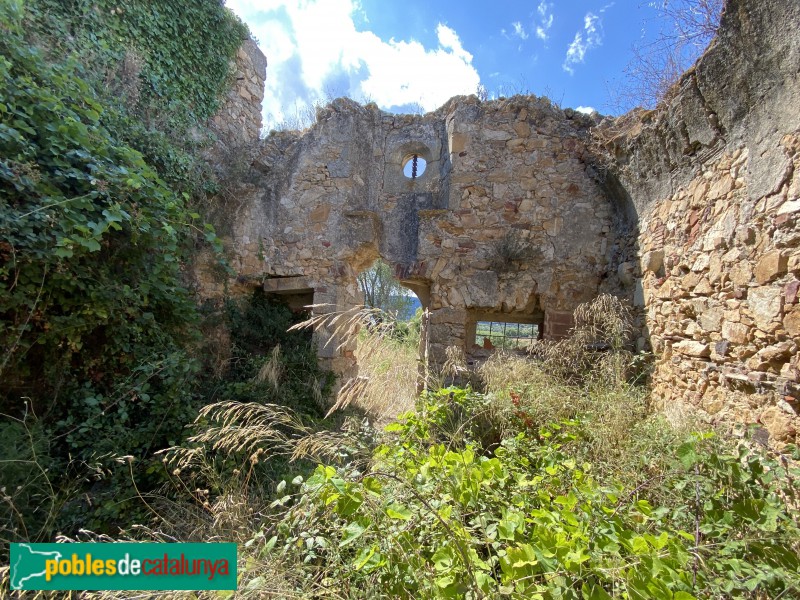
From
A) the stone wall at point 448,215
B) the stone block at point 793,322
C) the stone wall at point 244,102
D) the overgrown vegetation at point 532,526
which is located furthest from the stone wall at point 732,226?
the stone wall at point 244,102

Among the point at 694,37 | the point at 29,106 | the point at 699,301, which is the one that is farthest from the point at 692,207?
the point at 29,106

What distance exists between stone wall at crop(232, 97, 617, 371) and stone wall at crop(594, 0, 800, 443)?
0.92 metres

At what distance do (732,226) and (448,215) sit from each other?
264 cm

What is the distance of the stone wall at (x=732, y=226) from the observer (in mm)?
1988

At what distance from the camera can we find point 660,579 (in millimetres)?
1021

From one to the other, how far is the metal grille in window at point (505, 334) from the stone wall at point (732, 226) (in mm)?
1351

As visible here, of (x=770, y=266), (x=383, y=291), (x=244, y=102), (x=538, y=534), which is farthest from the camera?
(x=383, y=291)

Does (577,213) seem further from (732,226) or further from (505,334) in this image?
(732,226)

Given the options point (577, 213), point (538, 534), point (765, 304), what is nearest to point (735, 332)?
point (765, 304)

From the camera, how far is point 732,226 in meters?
2.38

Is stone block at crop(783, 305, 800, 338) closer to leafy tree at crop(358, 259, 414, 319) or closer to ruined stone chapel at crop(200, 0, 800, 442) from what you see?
ruined stone chapel at crop(200, 0, 800, 442)

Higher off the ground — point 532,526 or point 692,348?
point 692,348

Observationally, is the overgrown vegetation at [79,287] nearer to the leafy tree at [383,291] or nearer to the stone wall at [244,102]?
the stone wall at [244,102]

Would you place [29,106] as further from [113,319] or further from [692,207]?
[692,207]
